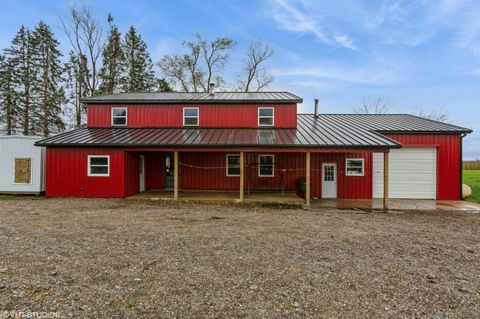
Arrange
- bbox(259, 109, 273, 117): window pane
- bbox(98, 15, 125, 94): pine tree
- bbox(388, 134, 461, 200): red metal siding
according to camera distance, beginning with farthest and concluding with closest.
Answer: bbox(98, 15, 125, 94): pine tree → bbox(259, 109, 273, 117): window pane → bbox(388, 134, 461, 200): red metal siding

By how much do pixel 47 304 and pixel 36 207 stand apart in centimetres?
849

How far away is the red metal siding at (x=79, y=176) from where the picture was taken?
39.8 ft

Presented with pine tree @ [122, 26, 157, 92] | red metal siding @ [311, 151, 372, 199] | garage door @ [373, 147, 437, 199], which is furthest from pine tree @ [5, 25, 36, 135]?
garage door @ [373, 147, 437, 199]

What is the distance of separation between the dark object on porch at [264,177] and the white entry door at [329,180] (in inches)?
83.1

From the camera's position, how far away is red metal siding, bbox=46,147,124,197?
39.8 ft

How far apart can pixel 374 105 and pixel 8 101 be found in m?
38.6

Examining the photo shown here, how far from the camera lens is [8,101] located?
898 inches

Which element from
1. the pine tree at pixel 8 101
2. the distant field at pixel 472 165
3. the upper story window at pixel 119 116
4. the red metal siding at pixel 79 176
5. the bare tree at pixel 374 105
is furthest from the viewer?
the bare tree at pixel 374 105

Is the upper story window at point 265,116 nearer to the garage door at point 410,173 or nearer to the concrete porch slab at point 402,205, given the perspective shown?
the concrete porch slab at point 402,205

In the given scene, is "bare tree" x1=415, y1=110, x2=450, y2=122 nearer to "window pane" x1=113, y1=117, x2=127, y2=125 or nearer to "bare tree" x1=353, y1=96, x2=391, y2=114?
"bare tree" x1=353, y1=96, x2=391, y2=114

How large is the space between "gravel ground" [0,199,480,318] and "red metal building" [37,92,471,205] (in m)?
3.89

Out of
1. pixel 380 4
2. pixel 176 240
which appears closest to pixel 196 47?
pixel 380 4

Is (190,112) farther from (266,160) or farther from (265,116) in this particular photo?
(266,160)

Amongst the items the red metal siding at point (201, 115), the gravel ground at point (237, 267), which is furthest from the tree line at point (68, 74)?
the gravel ground at point (237, 267)
